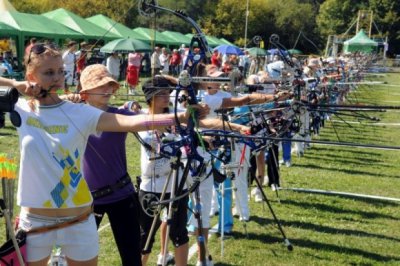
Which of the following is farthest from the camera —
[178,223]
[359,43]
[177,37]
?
[177,37]

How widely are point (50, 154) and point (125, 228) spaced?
1021 mm

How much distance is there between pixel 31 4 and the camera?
3975cm

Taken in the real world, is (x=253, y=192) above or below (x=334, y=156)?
above

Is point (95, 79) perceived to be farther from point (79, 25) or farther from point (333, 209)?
point (79, 25)

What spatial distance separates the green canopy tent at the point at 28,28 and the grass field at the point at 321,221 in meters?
9.15

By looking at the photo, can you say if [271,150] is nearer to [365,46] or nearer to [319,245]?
[319,245]

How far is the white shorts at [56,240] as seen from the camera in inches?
101

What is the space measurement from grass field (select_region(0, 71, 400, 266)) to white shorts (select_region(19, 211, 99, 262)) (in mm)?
2176

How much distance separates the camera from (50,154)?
2.54m

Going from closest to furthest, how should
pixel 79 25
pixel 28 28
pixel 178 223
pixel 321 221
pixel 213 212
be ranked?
1. pixel 178 223
2. pixel 213 212
3. pixel 321 221
4. pixel 28 28
5. pixel 79 25

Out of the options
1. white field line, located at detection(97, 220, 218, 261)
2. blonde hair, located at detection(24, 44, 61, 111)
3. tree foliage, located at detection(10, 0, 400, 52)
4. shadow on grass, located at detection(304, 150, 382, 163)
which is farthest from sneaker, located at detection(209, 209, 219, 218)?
shadow on grass, located at detection(304, 150, 382, 163)

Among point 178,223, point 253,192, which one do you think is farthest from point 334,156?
point 178,223

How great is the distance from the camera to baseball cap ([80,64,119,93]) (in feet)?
11.0

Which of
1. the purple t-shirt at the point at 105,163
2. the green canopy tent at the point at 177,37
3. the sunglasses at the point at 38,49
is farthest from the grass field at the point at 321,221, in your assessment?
the green canopy tent at the point at 177,37
